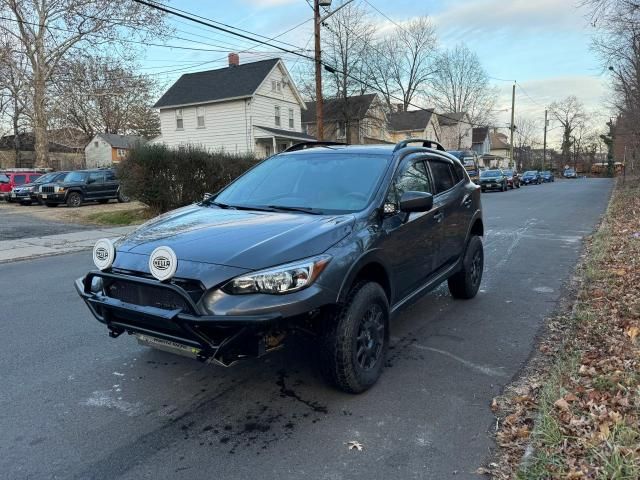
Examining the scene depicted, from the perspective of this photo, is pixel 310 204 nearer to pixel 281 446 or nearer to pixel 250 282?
pixel 250 282

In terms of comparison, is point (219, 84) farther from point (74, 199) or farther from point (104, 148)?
point (104, 148)

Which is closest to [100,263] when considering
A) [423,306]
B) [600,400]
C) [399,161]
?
[399,161]

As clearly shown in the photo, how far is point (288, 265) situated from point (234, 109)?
102 ft

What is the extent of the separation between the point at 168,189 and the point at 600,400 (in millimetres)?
13876

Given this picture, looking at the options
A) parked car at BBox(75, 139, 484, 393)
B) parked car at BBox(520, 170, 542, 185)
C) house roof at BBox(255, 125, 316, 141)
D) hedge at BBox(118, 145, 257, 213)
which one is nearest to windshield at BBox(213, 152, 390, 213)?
parked car at BBox(75, 139, 484, 393)

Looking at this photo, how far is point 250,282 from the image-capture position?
3143 millimetres

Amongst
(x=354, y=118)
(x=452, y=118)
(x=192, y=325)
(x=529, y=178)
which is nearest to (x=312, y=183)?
(x=192, y=325)

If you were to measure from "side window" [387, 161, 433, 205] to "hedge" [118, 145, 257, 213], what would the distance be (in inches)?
453

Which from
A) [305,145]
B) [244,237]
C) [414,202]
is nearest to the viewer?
[244,237]

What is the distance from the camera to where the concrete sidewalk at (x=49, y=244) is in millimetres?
Answer: 10562

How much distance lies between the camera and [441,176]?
18.7 feet

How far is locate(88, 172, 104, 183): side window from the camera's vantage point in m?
23.4

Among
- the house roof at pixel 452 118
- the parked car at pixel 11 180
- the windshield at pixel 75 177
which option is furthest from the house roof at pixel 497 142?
the windshield at pixel 75 177

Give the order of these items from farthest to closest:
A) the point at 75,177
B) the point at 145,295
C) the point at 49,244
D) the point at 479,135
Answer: the point at 479,135 → the point at 75,177 → the point at 49,244 → the point at 145,295
